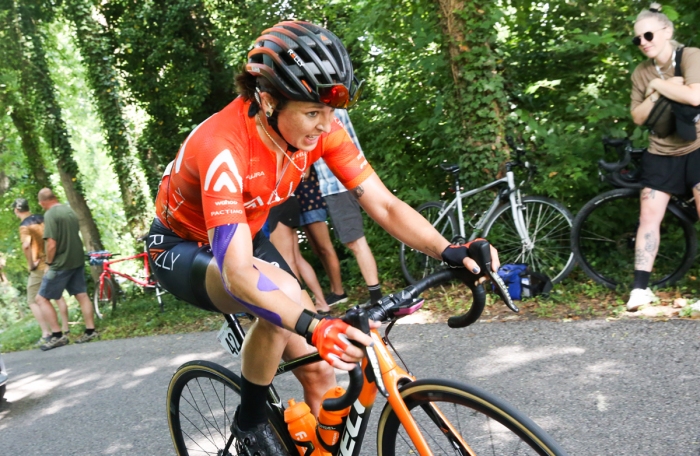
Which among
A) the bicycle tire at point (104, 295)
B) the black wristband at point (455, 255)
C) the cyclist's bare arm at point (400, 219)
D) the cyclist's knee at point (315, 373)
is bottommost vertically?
the bicycle tire at point (104, 295)

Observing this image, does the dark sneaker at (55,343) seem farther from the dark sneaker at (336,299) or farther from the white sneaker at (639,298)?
the white sneaker at (639,298)

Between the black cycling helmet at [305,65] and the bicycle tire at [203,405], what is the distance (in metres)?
1.33

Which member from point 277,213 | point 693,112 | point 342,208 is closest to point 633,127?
point 693,112

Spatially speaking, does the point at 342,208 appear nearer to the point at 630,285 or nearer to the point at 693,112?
the point at 630,285

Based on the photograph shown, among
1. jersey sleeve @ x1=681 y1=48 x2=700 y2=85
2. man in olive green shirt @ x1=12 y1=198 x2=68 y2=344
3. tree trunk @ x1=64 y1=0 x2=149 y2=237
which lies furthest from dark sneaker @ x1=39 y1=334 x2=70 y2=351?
jersey sleeve @ x1=681 y1=48 x2=700 y2=85

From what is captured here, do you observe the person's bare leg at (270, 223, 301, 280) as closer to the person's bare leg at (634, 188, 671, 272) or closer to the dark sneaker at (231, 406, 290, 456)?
the person's bare leg at (634, 188, 671, 272)

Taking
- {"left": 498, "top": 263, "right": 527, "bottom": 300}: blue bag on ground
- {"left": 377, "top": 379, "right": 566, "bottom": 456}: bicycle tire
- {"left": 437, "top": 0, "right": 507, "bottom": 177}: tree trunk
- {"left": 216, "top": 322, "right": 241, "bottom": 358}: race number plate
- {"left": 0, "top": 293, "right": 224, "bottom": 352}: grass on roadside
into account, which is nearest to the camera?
{"left": 377, "top": 379, "right": 566, "bottom": 456}: bicycle tire

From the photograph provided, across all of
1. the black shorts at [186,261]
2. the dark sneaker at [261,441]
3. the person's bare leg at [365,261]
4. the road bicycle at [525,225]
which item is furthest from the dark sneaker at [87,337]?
the dark sneaker at [261,441]

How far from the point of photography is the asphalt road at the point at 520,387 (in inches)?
133

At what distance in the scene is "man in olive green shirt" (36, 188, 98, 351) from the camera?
884 cm

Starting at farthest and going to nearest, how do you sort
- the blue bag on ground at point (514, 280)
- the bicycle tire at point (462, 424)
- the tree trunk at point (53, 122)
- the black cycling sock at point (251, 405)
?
the tree trunk at point (53, 122) → the blue bag on ground at point (514, 280) → the black cycling sock at point (251, 405) → the bicycle tire at point (462, 424)

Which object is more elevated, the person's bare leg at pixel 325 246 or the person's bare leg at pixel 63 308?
the person's bare leg at pixel 325 246

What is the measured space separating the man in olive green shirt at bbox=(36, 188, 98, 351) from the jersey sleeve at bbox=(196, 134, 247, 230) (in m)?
7.20

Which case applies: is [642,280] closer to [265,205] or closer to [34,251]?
[265,205]
